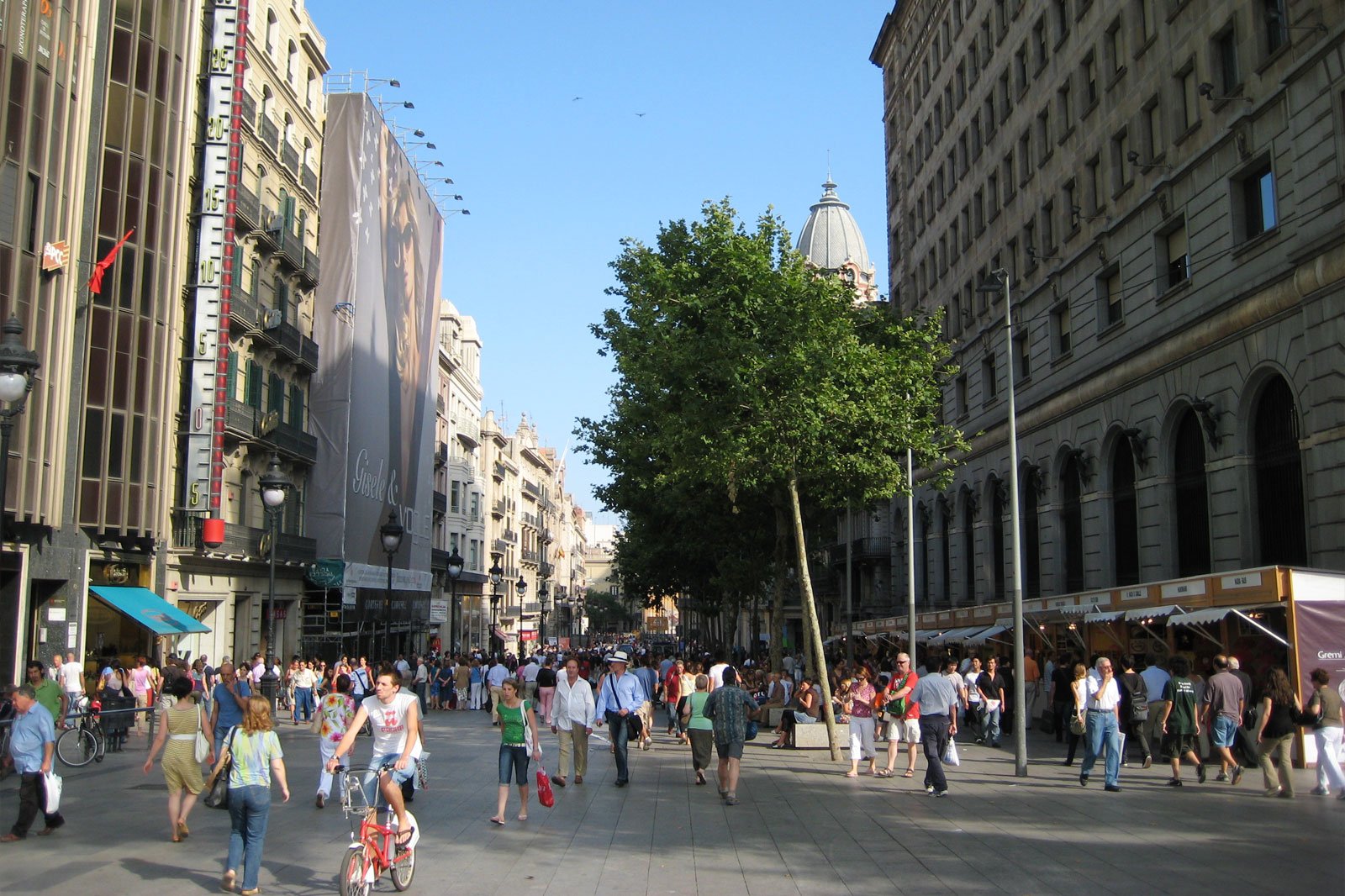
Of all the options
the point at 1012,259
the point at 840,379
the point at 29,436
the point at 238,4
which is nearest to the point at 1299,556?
the point at 840,379

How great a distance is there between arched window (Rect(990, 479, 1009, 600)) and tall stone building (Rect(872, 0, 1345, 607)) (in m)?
0.12

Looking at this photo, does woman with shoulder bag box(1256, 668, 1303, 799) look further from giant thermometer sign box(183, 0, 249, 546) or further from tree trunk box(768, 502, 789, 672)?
giant thermometer sign box(183, 0, 249, 546)

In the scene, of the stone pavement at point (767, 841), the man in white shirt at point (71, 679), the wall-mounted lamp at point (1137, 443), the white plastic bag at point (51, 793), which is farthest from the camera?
the wall-mounted lamp at point (1137, 443)

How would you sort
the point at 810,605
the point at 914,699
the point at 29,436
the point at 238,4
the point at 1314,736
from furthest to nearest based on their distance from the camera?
1. the point at 238,4
2. the point at 29,436
3. the point at 810,605
4. the point at 914,699
5. the point at 1314,736

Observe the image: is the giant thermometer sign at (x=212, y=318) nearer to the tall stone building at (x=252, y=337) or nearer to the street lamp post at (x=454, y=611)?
the tall stone building at (x=252, y=337)

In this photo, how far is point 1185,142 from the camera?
27062 mm

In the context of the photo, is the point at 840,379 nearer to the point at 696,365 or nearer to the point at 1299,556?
the point at 696,365

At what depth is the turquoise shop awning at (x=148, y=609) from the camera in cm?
2892

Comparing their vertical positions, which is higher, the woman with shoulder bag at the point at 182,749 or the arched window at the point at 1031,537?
the arched window at the point at 1031,537

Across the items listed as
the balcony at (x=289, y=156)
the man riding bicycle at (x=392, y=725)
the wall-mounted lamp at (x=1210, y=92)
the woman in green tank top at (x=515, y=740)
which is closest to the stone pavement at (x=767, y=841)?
the woman in green tank top at (x=515, y=740)

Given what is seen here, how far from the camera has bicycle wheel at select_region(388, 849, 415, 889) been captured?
950 cm

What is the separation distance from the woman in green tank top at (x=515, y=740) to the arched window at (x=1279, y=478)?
16.1 m

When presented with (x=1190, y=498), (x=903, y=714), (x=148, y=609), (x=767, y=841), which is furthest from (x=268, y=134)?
(x=767, y=841)

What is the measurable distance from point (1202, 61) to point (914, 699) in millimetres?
16310
